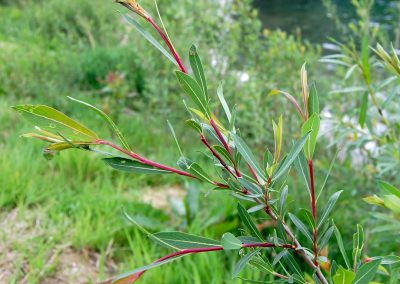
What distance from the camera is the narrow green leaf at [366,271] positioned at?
→ 2.45 ft

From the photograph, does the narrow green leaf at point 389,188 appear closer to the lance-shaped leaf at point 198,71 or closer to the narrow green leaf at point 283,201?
the narrow green leaf at point 283,201

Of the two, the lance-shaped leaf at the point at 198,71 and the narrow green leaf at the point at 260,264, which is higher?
the lance-shaped leaf at the point at 198,71

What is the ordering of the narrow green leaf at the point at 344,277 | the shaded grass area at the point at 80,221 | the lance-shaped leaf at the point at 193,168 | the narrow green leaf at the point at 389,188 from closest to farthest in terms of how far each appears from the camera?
1. the narrow green leaf at the point at 344,277
2. the lance-shaped leaf at the point at 193,168
3. the narrow green leaf at the point at 389,188
4. the shaded grass area at the point at 80,221

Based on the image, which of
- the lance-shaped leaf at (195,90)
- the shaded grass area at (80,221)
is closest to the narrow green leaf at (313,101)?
the lance-shaped leaf at (195,90)

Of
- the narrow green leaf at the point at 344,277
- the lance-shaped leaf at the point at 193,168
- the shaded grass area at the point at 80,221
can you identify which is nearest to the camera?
the narrow green leaf at the point at 344,277

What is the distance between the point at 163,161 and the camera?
3.82m

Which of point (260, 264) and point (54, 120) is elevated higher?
point (54, 120)

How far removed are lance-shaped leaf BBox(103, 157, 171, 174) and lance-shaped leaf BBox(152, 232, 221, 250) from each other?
0.33 feet

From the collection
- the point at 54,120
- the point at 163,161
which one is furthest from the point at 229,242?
the point at 163,161

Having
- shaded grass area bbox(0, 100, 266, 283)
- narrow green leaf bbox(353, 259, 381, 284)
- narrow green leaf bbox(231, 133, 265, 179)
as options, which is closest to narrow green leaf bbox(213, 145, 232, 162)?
narrow green leaf bbox(231, 133, 265, 179)

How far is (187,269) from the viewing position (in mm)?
2359

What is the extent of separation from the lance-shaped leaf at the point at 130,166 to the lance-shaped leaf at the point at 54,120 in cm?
5

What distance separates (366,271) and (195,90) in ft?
1.19

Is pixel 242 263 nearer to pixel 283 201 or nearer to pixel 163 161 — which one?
pixel 283 201
